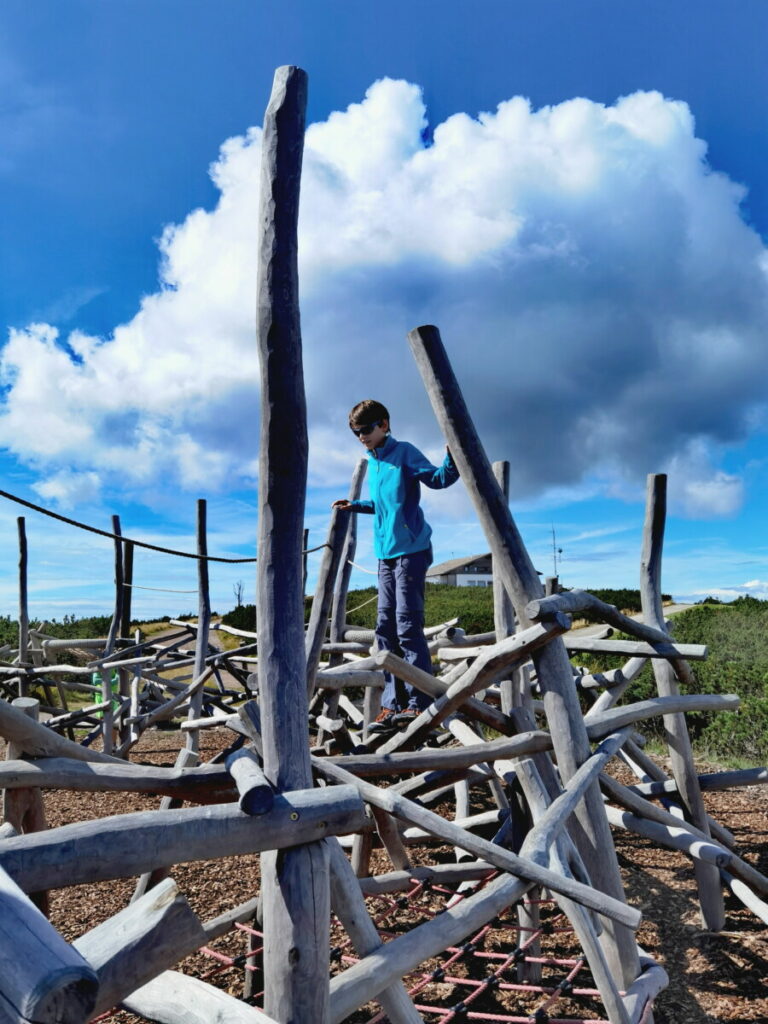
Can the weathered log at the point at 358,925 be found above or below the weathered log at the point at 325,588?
below

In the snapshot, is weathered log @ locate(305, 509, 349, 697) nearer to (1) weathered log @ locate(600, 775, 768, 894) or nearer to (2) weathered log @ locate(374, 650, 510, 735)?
(2) weathered log @ locate(374, 650, 510, 735)

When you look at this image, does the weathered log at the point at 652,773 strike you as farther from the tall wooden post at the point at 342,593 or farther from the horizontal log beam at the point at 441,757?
the tall wooden post at the point at 342,593

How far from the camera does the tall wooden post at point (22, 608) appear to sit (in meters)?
10.7

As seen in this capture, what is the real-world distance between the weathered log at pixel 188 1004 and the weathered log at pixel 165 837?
0.32 m

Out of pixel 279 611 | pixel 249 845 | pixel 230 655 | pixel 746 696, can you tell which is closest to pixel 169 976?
pixel 249 845

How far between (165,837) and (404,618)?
292 centimetres

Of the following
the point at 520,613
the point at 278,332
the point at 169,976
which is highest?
the point at 278,332

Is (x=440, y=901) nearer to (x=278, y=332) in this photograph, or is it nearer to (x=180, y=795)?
(x=180, y=795)

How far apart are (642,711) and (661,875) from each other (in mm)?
2343

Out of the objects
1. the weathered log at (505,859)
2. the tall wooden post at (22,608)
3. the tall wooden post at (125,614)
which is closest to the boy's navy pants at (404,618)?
the weathered log at (505,859)

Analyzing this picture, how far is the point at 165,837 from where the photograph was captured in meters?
1.89

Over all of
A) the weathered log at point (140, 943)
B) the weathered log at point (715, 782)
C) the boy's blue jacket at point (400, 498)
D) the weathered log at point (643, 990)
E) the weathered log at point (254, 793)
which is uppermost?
the boy's blue jacket at point (400, 498)

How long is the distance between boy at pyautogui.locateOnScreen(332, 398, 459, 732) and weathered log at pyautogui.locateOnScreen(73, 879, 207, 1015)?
2.85 m

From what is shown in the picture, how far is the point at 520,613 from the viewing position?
11.9 feet
